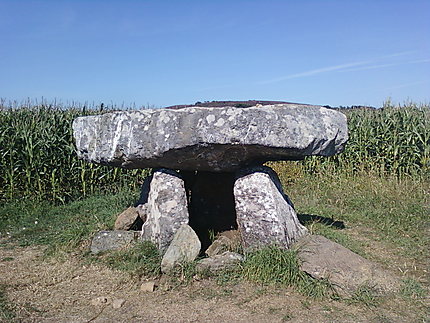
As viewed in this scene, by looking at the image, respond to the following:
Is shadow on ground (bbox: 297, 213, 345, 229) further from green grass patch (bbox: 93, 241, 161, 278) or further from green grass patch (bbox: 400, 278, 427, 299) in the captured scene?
green grass patch (bbox: 93, 241, 161, 278)

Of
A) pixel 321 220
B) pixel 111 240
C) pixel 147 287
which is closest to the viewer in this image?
pixel 147 287

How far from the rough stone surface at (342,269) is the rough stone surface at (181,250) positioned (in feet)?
3.75

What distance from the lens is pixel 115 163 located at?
5.72 m

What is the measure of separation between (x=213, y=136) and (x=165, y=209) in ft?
3.83

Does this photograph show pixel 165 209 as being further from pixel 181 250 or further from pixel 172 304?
pixel 172 304

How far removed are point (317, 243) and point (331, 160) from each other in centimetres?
709

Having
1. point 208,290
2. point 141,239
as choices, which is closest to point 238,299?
point 208,290

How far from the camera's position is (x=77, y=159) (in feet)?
32.2

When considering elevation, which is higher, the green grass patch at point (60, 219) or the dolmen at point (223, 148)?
the dolmen at point (223, 148)

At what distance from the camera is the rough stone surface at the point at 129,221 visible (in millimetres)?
6227

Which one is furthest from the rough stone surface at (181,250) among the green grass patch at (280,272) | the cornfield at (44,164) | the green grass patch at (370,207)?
the cornfield at (44,164)

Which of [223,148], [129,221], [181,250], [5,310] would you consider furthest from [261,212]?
[5,310]

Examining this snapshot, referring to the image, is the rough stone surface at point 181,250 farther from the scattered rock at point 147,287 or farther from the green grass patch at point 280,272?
the green grass patch at point 280,272

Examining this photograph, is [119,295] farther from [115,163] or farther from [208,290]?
[115,163]
